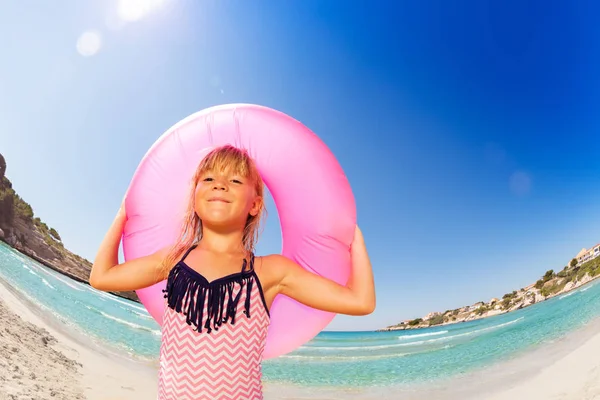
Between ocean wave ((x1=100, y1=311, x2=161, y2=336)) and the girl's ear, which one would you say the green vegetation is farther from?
the girl's ear

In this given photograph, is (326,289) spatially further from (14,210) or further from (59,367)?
(14,210)

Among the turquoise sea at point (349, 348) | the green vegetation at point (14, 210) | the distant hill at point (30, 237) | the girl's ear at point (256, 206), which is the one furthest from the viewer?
the green vegetation at point (14, 210)

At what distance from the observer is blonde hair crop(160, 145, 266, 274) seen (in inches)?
56.3

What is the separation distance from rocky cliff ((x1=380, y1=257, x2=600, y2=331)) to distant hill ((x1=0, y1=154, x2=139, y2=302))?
1058 inches

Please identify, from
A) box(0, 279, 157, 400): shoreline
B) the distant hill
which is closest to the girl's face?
box(0, 279, 157, 400): shoreline

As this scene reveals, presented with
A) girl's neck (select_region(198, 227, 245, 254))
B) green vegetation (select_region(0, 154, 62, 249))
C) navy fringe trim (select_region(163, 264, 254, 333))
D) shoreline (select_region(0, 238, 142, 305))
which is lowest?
shoreline (select_region(0, 238, 142, 305))

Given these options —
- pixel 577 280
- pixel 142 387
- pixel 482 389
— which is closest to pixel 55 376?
pixel 142 387

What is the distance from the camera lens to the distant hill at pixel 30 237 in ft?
102

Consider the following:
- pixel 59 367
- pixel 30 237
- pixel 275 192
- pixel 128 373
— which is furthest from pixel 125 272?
pixel 30 237

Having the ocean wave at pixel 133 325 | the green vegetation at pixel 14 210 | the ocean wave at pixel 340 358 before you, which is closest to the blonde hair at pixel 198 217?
the ocean wave at pixel 133 325

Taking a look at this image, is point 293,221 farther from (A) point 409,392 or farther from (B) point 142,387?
(A) point 409,392

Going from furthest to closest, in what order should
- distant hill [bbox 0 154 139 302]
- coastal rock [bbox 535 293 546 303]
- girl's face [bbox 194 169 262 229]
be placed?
coastal rock [bbox 535 293 546 303] → distant hill [bbox 0 154 139 302] → girl's face [bbox 194 169 262 229]

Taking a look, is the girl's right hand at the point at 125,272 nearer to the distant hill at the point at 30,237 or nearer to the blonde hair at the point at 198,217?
the blonde hair at the point at 198,217

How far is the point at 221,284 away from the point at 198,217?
33cm
